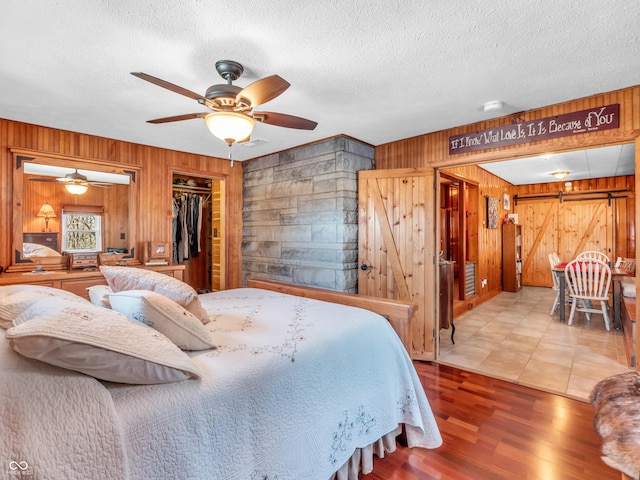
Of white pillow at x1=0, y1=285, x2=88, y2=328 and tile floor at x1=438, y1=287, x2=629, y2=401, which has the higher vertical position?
white pillow at x1=0, y1=285, x2=88, y2=328

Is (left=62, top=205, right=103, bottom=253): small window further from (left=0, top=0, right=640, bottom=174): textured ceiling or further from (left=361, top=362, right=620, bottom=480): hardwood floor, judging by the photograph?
(left=361, top=362, right=620, bottom=480): hardwood floor

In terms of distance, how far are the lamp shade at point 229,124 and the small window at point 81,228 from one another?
2.58m

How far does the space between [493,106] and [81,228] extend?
Answer: 4.33m

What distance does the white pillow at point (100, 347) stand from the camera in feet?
2.82

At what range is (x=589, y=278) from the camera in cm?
425

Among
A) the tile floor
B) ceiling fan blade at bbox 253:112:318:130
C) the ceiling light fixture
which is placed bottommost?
the tile floor

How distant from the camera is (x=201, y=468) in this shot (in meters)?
Answer: 0.99

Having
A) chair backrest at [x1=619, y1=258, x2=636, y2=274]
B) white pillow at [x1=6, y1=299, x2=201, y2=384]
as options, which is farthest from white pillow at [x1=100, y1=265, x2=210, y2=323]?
chair backrest at [x1=619, y1=258, x2=636, y2=274]

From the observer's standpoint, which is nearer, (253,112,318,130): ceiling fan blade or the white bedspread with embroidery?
the white bedspread with embroidery

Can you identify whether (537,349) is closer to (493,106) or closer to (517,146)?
(517,146)

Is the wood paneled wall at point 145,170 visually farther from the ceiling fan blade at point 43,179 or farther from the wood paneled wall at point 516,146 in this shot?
the wood paneled wall at point 516,146

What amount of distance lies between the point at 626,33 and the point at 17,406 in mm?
3026

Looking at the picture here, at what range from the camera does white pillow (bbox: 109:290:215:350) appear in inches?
50.8

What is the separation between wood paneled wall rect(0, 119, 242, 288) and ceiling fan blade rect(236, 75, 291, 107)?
2638 mm
